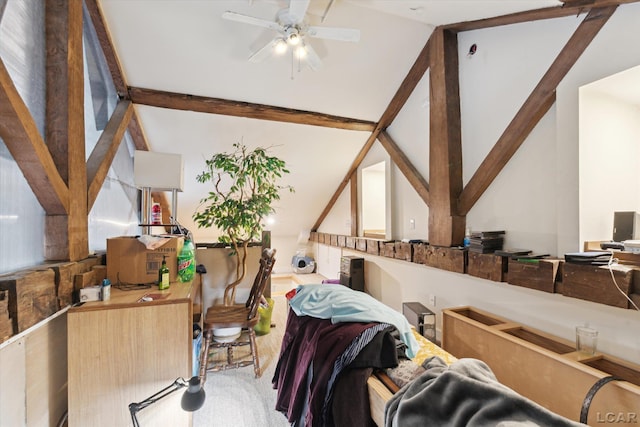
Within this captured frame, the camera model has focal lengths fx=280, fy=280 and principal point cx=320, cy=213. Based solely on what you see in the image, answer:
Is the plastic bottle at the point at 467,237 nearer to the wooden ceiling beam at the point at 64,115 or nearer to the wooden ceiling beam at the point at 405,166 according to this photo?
the wooden ceiling beam at the point at 405,166

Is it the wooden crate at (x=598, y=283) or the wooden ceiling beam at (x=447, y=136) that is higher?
the wooden ceiling beam at (x=447, y=136)

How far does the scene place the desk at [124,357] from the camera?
1282 mm

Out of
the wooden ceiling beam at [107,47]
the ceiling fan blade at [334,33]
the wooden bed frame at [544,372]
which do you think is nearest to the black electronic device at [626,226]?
the wooden bed frame at [544,372]

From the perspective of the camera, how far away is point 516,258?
2.10 metres

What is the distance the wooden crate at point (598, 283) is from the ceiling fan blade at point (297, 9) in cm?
239

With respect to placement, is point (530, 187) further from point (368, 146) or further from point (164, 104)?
point (164, 104)

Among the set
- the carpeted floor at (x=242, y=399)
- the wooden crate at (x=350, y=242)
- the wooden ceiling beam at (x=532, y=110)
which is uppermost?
the wooden ceiling beam at (x=532, y=110)

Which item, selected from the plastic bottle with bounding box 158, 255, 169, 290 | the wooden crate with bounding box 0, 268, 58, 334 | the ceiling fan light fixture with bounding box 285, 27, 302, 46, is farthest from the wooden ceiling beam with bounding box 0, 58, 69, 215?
the ceiling fan light fixture with bounding box 285, 27, 302, 46

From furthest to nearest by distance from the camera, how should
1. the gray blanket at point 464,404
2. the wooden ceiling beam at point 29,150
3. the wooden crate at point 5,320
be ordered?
the wooden ceiling beam at point 29,150, the wooden crate at point 5,320, the gray blanket at point 464,404

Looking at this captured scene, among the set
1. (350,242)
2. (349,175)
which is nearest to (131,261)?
(350,242)

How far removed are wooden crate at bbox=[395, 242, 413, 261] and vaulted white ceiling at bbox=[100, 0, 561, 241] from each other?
1.78 metres

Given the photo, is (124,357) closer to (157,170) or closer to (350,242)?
(157,170)

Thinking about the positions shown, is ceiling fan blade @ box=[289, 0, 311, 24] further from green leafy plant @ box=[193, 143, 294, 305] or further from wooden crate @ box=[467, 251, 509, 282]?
wooden crate @ box=[467, 251, 509, 282]

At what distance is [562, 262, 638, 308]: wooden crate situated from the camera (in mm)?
1546
